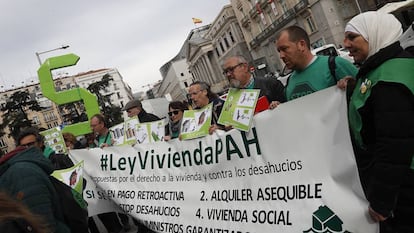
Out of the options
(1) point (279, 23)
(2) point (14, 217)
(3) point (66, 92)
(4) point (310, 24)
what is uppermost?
(1) point (279, 23)

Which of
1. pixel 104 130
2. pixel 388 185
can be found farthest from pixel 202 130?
pixel 104 130

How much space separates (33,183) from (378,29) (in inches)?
94.7

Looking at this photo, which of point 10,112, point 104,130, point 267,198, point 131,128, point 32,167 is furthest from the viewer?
point 10,112

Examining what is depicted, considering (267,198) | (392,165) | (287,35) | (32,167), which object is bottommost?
(267,198)

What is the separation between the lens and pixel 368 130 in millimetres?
2096

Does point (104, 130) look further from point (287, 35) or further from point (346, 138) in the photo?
point (346, 138)

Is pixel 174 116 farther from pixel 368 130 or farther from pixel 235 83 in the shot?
pixel 368 130

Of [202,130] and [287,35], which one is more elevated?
[287,35]

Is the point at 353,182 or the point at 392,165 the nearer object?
the point at 392,165

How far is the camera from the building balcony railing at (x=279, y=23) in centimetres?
3910

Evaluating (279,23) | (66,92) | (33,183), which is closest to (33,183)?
(33,183)

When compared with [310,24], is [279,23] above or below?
above

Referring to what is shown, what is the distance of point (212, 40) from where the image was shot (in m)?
83.1

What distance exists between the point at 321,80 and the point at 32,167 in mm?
2205
